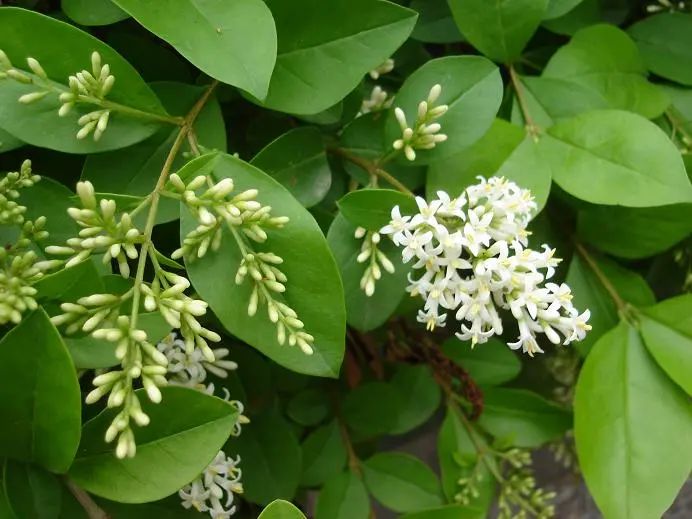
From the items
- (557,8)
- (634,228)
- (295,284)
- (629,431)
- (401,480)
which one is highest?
(557,8)

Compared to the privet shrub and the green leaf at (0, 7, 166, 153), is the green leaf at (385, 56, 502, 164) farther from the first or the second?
the green leaf at (0, 7, 166, 153)

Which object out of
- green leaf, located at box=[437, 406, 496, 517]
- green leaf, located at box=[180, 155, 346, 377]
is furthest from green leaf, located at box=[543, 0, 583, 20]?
green leaf, located at box=[437, 406, 496, 517]

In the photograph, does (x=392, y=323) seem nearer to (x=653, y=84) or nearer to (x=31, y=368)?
(x=653, y=84)

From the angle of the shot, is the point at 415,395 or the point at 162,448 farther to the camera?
the point at 415,395

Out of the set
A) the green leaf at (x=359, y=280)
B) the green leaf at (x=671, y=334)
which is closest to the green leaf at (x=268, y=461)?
the green leaf at (x=359, y=280)

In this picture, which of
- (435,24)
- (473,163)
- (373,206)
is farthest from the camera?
(435,24)

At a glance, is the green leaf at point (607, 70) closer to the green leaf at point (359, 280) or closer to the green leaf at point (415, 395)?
the green leaf at point (359, 280)

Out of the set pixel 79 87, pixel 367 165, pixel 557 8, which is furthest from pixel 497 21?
pixel 79 87

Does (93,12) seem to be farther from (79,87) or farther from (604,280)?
(604,280)
